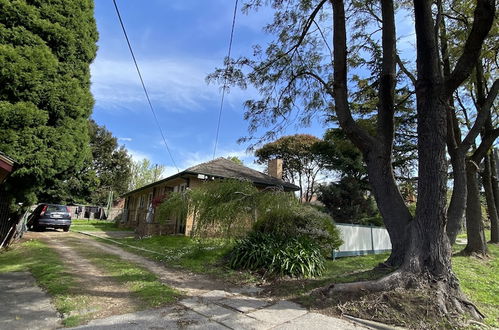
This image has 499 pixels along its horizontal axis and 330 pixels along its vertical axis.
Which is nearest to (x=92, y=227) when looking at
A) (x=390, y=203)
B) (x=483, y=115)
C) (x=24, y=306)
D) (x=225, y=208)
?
(x=225, y=208)

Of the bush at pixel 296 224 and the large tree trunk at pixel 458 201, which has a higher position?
the large tree trunk at pixel 458 201

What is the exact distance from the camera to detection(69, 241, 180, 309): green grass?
4.84 meters

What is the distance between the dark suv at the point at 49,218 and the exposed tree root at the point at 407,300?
16353 mm

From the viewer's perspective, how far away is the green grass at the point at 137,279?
15.9ft

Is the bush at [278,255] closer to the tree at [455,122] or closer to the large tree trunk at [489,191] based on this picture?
the tree at [455,122]

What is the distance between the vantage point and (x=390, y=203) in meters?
5.92

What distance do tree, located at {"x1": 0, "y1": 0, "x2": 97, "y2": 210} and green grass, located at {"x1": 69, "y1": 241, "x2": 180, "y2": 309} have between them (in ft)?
8.96

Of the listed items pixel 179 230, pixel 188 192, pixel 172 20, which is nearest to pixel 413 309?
pixel 188 192

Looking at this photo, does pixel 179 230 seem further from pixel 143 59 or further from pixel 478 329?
pixel 478 329

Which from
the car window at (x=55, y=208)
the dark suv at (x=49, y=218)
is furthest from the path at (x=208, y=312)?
the car window at (x=55, y=208)

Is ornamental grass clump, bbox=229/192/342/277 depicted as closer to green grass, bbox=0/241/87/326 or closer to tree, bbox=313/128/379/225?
green grass, bbox=0/241/87/326

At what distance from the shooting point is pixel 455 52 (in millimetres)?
10242

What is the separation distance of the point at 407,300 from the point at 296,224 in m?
3.76

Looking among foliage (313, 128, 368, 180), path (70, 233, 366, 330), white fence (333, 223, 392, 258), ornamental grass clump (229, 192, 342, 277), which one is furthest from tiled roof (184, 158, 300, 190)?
path (70, 233, 366, 330)
